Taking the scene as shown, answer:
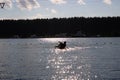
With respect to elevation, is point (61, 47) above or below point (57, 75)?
below

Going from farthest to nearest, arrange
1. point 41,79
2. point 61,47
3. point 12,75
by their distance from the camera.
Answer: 1. point 61,47
2. point 12,75
3. point 41,79

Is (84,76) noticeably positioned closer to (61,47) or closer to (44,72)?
(44,72)

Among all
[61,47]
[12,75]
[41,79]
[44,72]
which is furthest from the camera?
[61,47]

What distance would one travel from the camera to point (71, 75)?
6312 centimetres

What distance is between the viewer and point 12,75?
207 ft

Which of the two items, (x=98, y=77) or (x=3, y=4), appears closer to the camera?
(x=98, y=77)

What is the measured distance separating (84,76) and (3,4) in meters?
14.7

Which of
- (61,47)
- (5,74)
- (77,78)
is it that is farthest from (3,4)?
(61,47)

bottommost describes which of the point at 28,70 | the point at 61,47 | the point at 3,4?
the point at 61,47

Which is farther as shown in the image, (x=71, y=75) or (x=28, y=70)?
(x=28, y=70)

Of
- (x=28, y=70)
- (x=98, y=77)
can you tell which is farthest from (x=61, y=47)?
(x=98, y=77)

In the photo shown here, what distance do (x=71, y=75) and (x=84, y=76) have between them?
2278mm

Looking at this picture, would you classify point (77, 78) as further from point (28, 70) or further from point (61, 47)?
point (61, 47)

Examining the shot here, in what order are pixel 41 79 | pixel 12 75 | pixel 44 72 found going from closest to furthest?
pixel 41 79 < pixel 12 75 < pixel 44 72
